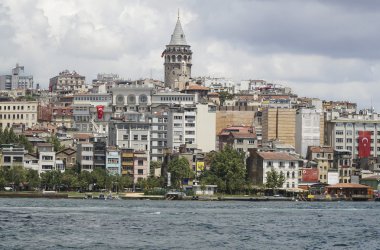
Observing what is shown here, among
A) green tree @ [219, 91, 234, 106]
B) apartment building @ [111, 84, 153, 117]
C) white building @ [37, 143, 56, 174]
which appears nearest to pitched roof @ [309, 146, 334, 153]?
apartment building @ [111, 84, 153, 117]

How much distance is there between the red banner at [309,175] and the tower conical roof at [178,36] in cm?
6594

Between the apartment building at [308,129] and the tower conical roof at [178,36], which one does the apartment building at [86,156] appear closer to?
the apartment building at [308,129]

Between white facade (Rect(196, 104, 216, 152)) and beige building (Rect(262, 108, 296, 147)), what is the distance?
23.4 feet

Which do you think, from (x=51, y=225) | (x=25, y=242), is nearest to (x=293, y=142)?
(x=51, y=225)

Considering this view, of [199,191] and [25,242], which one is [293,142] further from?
[25,242]

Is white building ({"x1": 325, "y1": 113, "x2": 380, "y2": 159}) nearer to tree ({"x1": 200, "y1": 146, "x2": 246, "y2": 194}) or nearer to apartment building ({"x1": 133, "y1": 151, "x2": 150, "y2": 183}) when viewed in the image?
tree ({"x1": 200, "y1": 146, "x2": 246, "y2": 194})

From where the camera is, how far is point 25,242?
192 ft

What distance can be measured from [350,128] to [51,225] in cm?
8837

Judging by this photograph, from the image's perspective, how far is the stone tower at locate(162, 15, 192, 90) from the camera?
638 ft

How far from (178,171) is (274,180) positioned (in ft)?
33.0

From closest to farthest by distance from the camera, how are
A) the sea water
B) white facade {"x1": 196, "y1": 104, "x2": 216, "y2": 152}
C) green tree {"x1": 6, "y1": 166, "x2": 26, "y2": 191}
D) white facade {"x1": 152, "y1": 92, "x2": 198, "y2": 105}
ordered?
the sea water, green tree {"x1": 6, "y1": 166, "x2": 26, "y2": 191}, white facade {"x1": 196, "y1": 104, "x2": 216, "y2": 152}, white facade {"x1": 152, "y1": 92, "x2": 198, "y2": 105}

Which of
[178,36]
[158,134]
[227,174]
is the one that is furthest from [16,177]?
[178,36]

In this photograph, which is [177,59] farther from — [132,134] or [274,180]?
[274,180]

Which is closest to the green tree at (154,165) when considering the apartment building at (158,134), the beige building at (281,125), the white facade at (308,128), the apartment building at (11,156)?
the apartment building at (158,134)
